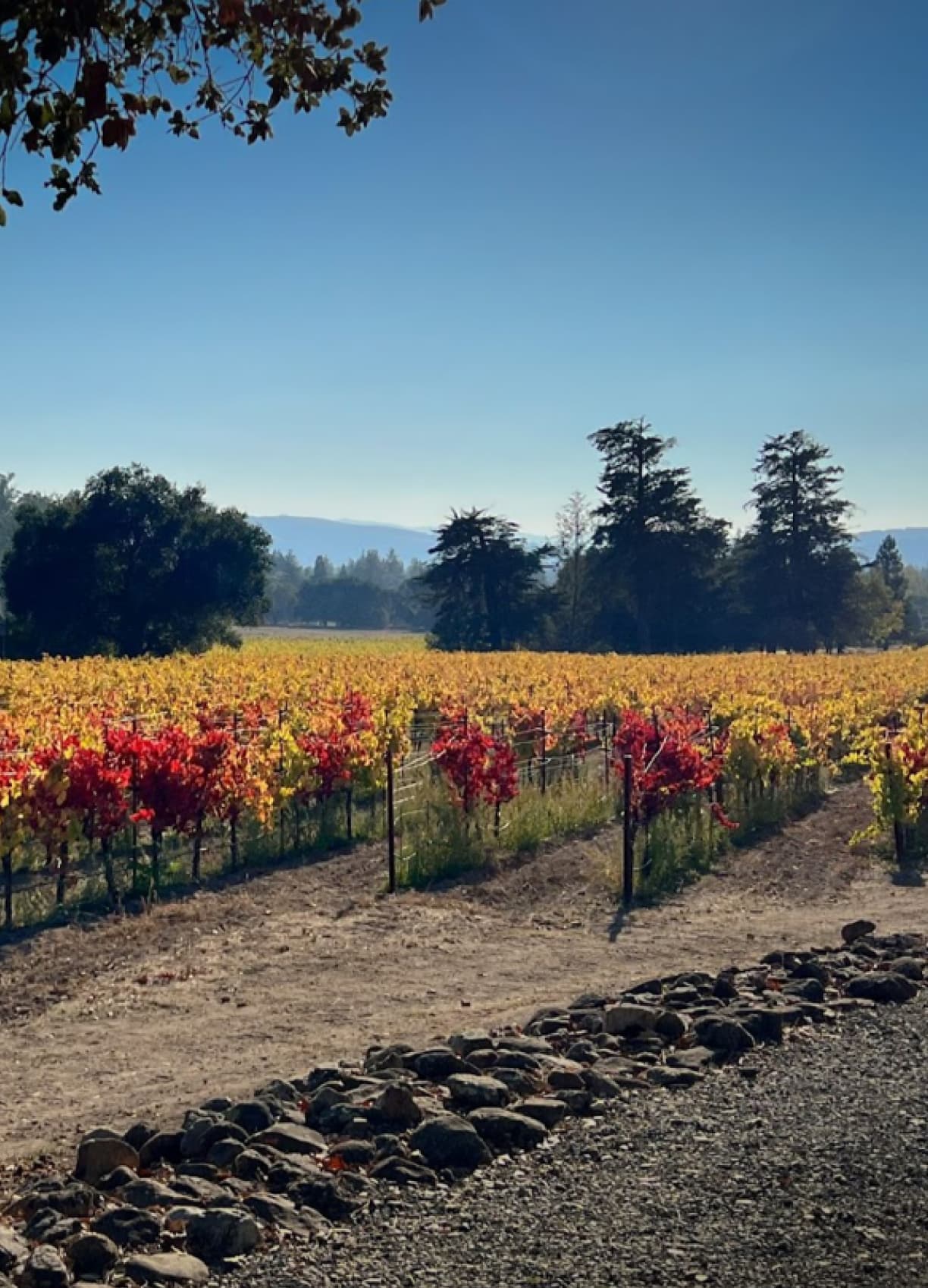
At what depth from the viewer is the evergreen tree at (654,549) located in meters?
62.5

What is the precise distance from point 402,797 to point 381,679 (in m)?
11.9

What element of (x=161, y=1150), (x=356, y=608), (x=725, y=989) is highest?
(x=356, y=608)

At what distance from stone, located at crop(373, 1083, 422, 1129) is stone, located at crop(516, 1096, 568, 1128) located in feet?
1.56

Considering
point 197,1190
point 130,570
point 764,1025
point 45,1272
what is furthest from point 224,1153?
point 130,570

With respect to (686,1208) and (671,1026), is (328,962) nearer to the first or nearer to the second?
(671,1026)

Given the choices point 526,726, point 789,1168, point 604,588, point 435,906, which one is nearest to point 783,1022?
point 789,1168

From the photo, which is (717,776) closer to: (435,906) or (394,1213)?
(435,906)

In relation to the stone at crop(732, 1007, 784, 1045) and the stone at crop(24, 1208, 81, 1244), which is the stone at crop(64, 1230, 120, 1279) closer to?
the stone at crop(24, 1208, 81, 1244)

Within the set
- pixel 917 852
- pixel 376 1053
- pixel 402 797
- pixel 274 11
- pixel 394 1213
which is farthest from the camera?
pixel 402 797

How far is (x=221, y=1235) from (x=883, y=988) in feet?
15.1

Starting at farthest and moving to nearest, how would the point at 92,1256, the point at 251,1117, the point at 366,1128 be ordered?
the point at 251,1117
the point at 366,1128
the point at 92,1256

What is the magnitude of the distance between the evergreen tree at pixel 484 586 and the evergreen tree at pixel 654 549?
5.24 m

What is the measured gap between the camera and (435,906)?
37.3 feet

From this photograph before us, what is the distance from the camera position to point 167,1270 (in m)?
4.07
